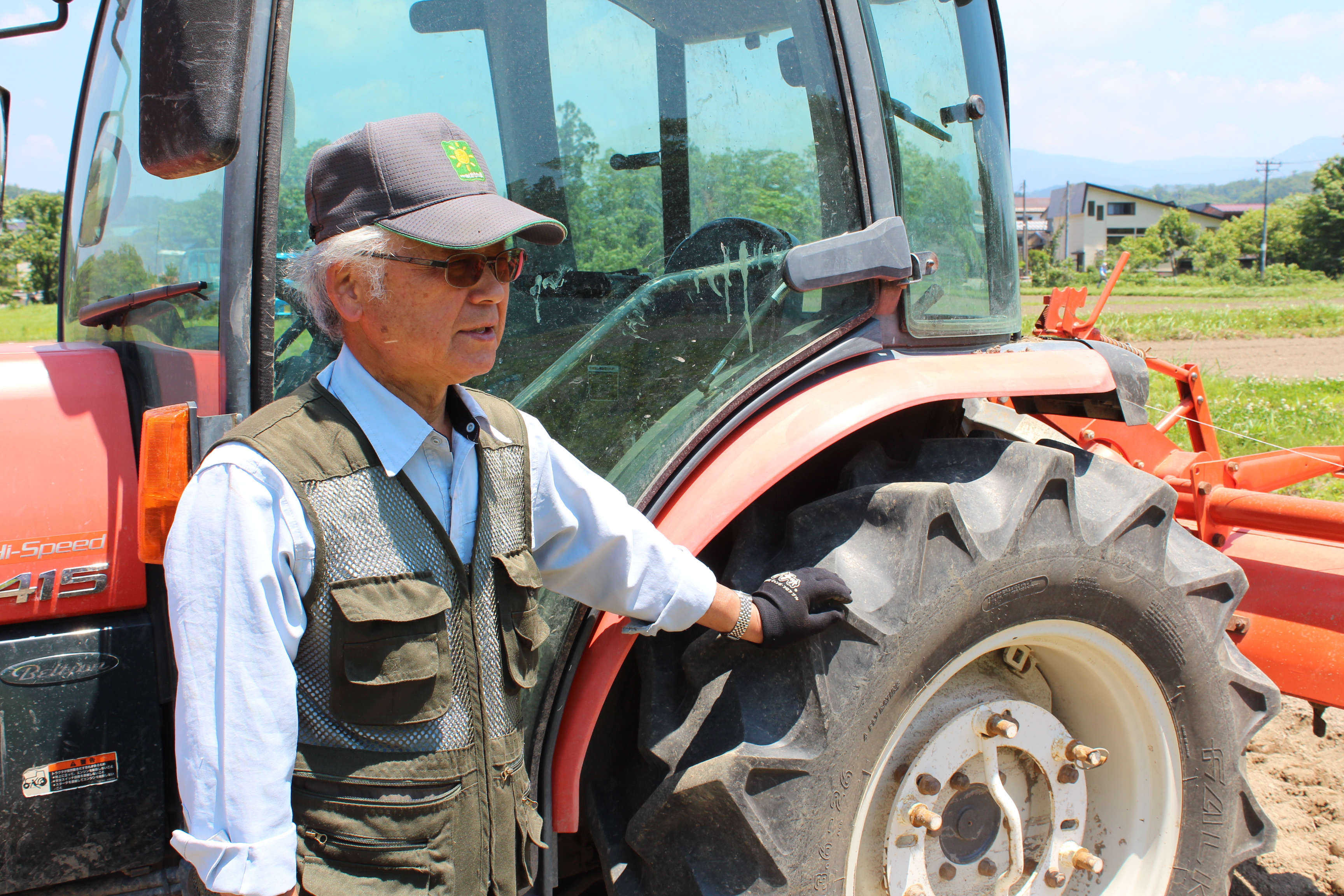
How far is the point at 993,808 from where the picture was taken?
2074 mm

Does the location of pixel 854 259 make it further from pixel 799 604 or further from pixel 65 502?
pixel 65 502

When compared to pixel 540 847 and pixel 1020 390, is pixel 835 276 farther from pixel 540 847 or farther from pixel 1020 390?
pixel 540 847

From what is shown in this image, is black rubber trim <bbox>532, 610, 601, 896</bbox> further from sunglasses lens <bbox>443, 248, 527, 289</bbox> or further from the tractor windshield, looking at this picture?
sunglasses lens <bbox>443, 248, 527, 289</bbox>

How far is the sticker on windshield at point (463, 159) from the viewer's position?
1.43m

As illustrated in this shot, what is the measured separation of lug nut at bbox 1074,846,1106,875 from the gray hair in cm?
183

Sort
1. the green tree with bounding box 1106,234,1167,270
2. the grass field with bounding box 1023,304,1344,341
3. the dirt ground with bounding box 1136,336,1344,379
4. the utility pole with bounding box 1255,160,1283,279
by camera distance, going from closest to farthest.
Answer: the dirt ground with bounding box 1136,336,1344,379
the grass field with bounding box 1023,304,1344,341
the utility pole with bounding box 1255,160,1283,279
the green tree with bounding box 1106,234,1167,270

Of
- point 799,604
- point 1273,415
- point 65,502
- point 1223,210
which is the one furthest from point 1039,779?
point 1223,210

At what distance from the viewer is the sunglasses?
1.37 m

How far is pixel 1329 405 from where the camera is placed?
31.0ft

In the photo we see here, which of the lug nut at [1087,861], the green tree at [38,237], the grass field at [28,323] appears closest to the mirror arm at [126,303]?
the green tree at [38,237]

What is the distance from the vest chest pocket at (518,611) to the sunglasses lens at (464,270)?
16.2 inches

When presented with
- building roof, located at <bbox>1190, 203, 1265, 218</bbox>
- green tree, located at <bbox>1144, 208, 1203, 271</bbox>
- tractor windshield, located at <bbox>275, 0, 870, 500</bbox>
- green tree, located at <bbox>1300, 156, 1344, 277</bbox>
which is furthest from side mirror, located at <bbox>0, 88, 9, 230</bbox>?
building roof, located at <bbox>1190, 203, 1265, 218</bbox>

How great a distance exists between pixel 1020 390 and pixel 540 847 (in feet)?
4.35

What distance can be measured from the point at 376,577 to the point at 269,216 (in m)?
0.61
